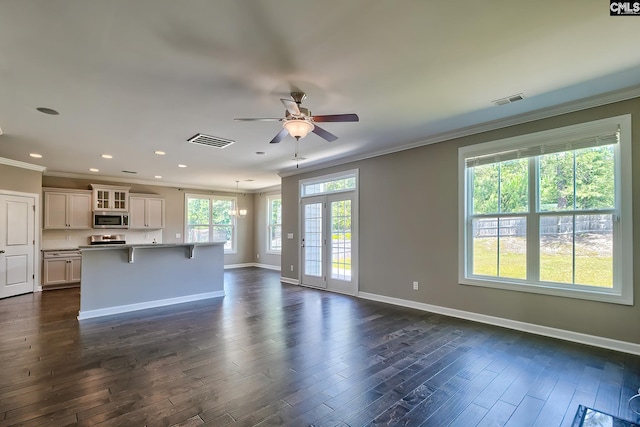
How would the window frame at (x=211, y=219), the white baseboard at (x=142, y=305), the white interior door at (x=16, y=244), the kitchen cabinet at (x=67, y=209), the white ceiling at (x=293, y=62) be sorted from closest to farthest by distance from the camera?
the white ceiling at (x=293, y=62), the white baseboard at (x=142, y=305), the white interior door at (x=16, y=244), the kitchen cabinet at (x=67, y=209), the window frame at (x=211, y=219)

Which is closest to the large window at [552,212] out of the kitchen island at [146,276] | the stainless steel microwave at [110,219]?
the kitchen island at [146,276]

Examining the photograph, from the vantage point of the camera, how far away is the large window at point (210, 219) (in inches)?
375

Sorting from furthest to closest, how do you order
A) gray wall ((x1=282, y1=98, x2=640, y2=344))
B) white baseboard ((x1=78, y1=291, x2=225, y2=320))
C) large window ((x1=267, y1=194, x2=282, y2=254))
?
1. large window ((x1=267, y1=194, x2=282, y2=254))
2. white baseboard ((x1=78, y1=291, x2=225, y2=320))
3. gray wall ((x1=282, y1=98, x2=640, y2=344))

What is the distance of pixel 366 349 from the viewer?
3.33 metres

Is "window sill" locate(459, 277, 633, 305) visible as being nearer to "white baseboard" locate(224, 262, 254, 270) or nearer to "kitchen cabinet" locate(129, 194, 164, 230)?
"white baseboard" locate(224, 262, 254, 270)

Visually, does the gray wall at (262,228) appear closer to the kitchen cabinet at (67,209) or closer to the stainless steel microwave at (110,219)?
the stainless steel microwave at (110,219)

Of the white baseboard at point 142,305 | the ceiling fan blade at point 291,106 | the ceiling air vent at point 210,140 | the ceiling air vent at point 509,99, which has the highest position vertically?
the ceiling air vent at point 509,99

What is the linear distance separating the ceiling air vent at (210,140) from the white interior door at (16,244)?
4406 millimetres

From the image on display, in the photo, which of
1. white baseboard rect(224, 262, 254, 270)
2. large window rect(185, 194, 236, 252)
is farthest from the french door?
white baseboard rect(224, 262, 254, 270)

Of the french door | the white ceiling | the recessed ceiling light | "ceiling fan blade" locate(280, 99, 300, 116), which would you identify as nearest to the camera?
the white ceiling

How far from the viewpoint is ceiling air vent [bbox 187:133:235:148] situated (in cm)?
462

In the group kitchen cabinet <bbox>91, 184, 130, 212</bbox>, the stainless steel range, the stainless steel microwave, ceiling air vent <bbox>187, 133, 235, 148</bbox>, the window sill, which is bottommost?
the window sill

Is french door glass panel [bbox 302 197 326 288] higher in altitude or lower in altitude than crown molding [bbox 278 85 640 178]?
lower

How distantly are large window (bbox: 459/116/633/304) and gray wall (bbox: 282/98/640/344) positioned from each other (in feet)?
0.34
